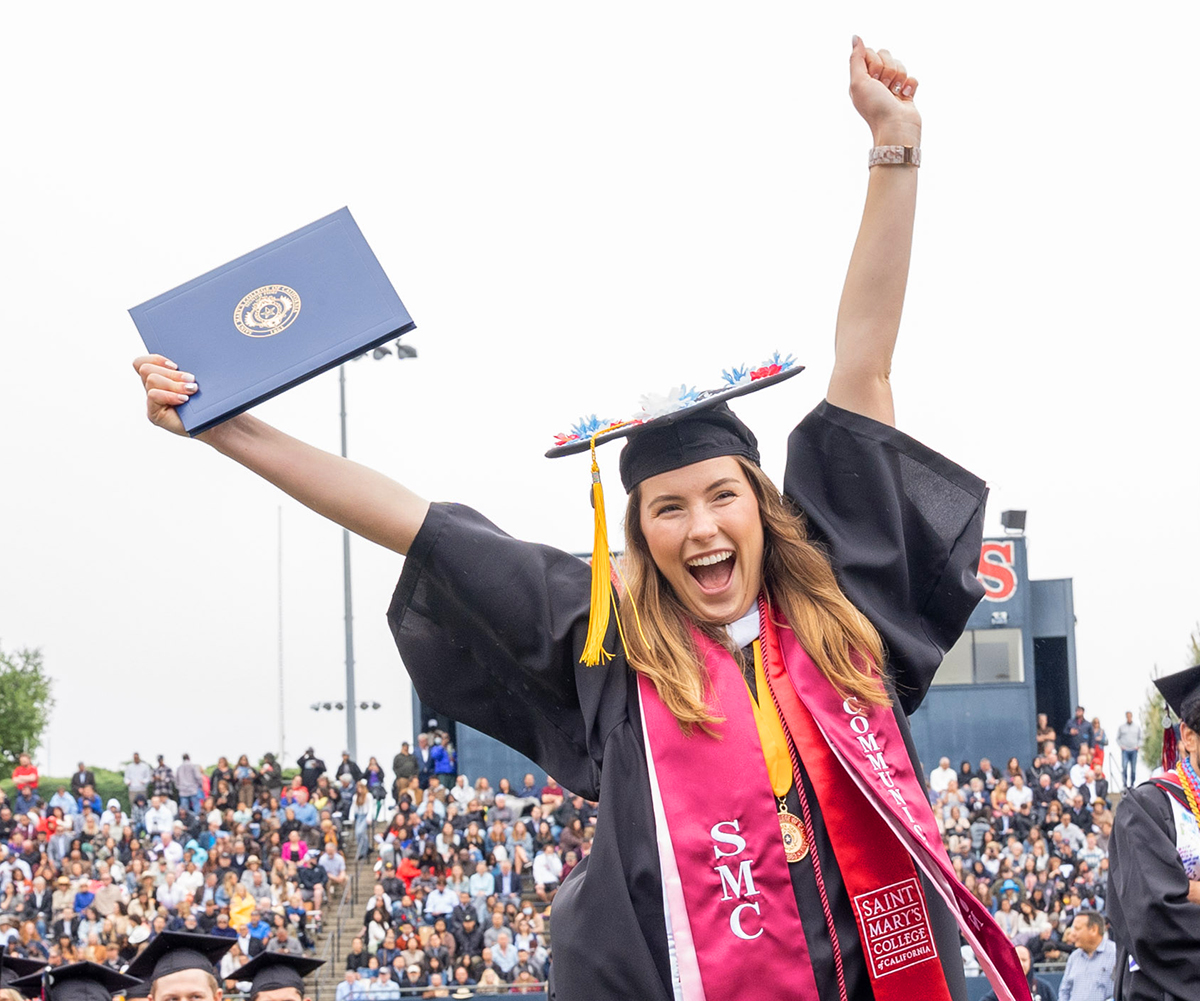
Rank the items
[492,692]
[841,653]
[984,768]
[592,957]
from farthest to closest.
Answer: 1. [984,768]
2. [492,692]
3. [841,653]
4. [592,957]

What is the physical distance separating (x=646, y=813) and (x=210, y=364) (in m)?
1.29

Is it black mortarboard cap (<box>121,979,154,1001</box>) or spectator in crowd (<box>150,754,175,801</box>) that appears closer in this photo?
black mortarboard cap (<box>121,979,154,1001</box>)

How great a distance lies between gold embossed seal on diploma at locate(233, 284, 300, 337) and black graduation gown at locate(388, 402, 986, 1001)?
1.72 feet

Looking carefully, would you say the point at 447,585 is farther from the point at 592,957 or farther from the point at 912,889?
the point at 912,889

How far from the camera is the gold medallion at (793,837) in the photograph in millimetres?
2697

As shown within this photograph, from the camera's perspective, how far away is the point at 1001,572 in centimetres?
2744

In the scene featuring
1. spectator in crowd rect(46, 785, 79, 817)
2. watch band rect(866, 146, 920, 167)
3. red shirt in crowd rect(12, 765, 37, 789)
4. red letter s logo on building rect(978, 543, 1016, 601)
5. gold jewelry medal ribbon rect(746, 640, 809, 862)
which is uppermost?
red letter s logo on building rect(978, 543, 1016, 601)

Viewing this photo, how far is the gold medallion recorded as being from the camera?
2697 millimetres

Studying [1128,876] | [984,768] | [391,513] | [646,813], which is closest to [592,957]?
[646,813]

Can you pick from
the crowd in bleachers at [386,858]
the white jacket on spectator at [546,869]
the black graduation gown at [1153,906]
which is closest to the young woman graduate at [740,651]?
the black graduation gown at [1153,906]

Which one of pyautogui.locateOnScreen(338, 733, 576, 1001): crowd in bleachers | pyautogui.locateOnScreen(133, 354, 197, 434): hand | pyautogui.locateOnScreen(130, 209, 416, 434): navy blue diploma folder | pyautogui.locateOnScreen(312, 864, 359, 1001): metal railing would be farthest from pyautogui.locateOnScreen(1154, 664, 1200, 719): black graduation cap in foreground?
pyautogui.locateOnScreen(312, 864, 359, 1001): metal railing

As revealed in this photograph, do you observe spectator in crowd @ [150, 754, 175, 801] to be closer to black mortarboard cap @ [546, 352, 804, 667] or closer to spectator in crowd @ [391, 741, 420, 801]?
spectator in crowd @ [391, 741, 420, 801]

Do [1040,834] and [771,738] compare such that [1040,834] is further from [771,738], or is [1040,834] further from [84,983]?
[771,738]

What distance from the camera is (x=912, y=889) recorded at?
2725 mm
